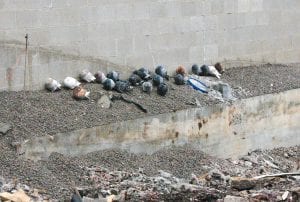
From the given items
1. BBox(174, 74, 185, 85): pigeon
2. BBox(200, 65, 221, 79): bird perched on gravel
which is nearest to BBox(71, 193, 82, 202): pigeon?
BBox(174, 74, 185, 85): pigeon

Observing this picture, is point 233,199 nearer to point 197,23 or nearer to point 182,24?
point 182,24

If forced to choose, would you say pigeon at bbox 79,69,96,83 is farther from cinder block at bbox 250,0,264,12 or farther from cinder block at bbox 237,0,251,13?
cinder block at bbox 250,0,264,12

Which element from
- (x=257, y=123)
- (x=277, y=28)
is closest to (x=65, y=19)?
(x=257, y=123)

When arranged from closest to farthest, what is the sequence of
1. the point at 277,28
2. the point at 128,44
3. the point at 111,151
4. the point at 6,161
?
the point at 6,161
the point at 111,151
the point at 128,44
the point at 277,28

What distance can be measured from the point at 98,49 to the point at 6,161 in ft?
9.75

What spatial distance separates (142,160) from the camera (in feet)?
32.6

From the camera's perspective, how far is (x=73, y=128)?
30.7ft

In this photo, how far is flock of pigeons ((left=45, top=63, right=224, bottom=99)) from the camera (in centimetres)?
1023

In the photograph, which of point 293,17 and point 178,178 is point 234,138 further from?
point 293,17

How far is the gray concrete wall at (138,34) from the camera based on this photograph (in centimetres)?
985

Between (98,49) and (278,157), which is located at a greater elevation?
(98,49)

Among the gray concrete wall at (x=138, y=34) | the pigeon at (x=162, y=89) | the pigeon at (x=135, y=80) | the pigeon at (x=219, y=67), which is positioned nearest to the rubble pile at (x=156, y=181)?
the pigeon at (x=162, y=89)

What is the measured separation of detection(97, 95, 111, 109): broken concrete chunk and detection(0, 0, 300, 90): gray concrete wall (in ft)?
2.08

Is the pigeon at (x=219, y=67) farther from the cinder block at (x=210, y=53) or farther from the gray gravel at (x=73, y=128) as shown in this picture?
the gray gravel at (x=73, y=128)
